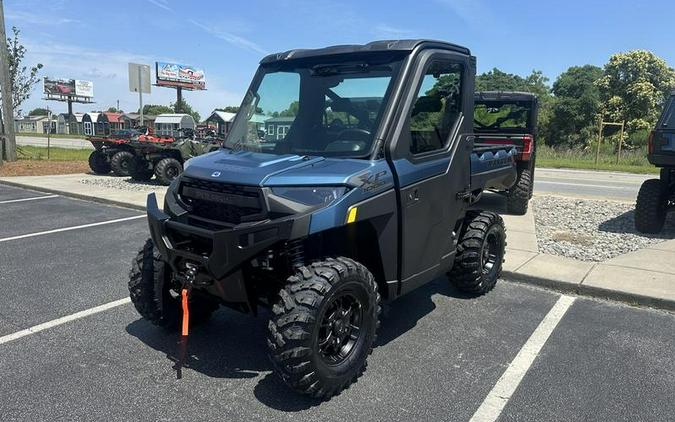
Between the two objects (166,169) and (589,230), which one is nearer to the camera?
(589,230)

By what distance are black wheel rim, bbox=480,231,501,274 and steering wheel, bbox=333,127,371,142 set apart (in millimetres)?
2252

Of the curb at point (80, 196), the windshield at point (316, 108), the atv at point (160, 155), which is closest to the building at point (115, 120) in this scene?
the atv at point (160, 155)

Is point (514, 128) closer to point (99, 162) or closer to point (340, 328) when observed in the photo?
point (340, 328)

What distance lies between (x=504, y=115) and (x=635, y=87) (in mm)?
A: 38186

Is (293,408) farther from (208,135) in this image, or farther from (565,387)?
(208,135)

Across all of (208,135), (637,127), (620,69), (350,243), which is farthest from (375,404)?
(620,69)

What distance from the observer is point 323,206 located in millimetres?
3225

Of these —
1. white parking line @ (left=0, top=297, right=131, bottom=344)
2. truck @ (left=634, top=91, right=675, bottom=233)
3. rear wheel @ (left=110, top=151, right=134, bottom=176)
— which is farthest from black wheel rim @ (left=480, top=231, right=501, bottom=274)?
rear wheel @ (left=110, top=151, right=134, bottom=176)

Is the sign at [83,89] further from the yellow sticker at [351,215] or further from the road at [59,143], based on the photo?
the yellow sticker at [351,215]

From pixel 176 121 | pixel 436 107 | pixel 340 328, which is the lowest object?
pixel 340 328

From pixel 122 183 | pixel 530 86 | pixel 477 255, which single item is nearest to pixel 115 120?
pixel 530 86

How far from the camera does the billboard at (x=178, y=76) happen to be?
80688mm

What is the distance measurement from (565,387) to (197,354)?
2610 millimetres

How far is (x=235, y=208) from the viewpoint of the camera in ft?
11.3
